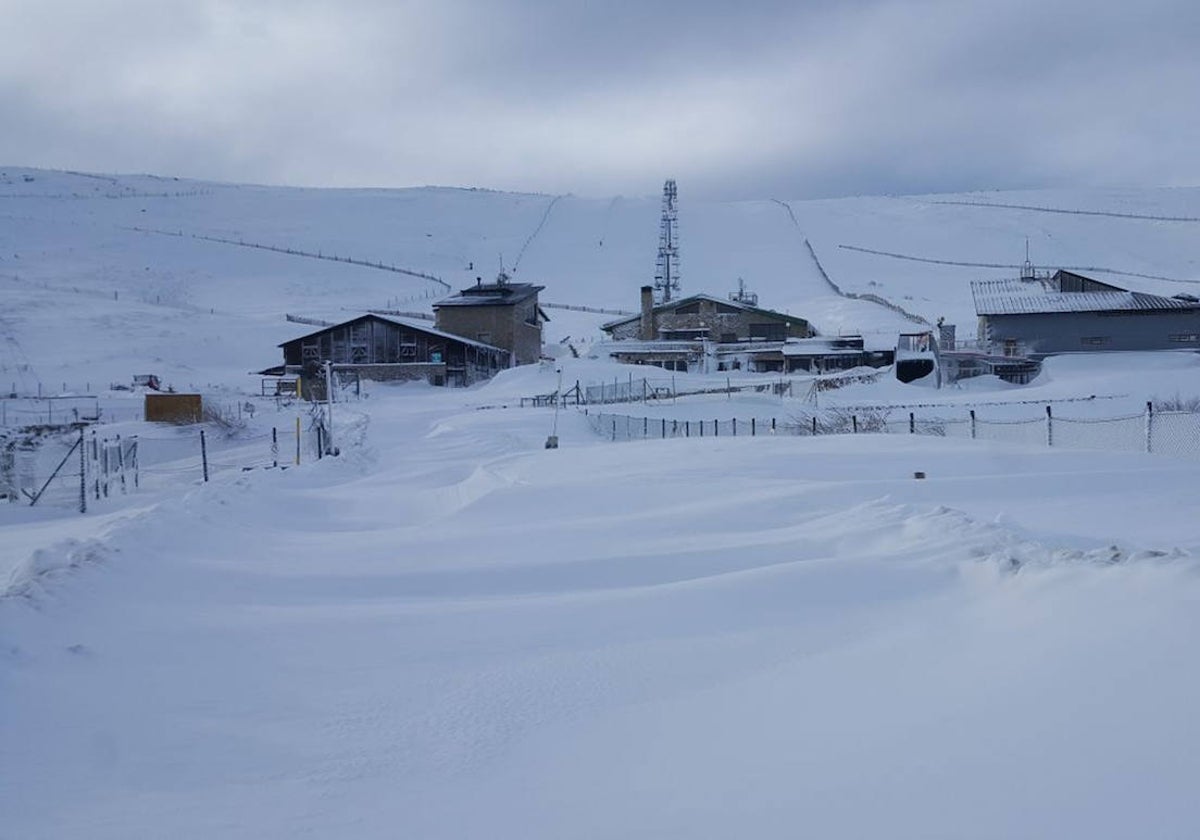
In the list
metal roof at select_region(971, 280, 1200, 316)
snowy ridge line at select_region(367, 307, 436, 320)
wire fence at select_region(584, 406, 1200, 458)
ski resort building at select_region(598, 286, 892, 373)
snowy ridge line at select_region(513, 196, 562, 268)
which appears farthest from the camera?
snowy ridge line at select_region(513, 196, 562, 268)

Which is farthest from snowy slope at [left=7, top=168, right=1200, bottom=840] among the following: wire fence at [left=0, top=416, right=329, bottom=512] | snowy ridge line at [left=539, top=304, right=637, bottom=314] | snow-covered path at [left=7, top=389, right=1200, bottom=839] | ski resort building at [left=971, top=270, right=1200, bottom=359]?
snowy ridge line at [left=539, top=304, right=637, bottom=314]

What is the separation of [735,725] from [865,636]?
1744 millimetres

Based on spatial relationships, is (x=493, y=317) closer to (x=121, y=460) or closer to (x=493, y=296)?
(x=493, y=296)

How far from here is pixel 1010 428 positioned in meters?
24.8

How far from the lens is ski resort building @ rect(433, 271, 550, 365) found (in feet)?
225

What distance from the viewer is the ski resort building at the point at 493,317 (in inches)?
2697

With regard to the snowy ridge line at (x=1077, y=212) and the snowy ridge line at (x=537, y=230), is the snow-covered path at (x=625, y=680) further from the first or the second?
the snowy ridge line at (x=1077, y=212)

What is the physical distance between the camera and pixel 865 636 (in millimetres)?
6922

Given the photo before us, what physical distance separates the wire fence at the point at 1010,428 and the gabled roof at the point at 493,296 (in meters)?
37.0

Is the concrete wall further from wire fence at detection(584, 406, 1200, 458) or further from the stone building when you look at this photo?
wire fence at detection(584, 406, 1200, 458)

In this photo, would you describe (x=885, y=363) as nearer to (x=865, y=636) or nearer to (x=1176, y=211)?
(x=865, y=636)

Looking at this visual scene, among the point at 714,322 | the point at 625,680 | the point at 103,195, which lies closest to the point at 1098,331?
the point at 714,322

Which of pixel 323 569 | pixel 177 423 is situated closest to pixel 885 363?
pixel 177 423

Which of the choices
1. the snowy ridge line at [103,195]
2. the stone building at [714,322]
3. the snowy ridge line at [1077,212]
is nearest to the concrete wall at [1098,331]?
the stone building at [714,322]
